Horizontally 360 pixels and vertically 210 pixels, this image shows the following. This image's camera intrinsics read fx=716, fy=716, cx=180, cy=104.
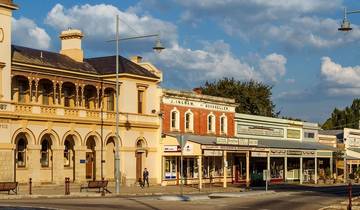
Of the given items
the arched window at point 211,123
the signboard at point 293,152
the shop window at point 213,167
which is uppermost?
the arched window at point 211,123

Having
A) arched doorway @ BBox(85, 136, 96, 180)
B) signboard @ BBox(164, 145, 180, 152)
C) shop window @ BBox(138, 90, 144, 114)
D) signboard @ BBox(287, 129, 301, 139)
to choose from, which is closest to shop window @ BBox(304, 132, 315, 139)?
signboard @ BBox(287, 129, 301, 139)

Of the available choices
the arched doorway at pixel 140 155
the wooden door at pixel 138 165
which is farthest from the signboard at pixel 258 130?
the wooden door at pixel 138 165

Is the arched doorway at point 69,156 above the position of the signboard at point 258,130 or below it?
below

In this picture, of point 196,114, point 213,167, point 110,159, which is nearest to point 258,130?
point 213,167

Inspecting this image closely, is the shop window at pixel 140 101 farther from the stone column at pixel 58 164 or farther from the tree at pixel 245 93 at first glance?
the tree at pixel 245 93

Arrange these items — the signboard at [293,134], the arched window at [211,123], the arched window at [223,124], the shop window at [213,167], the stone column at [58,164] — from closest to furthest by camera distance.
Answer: the stone column at [58,164] < the shop window at [213,167] < the arched window at [211,123] < the arched window at [223,124] < the signboard at [293,134]

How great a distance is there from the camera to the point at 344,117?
143 meters

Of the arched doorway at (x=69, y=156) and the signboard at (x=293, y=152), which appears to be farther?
the signboard at (x=293, y=152)

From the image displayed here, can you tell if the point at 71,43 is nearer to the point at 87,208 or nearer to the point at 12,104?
the point at 12,104

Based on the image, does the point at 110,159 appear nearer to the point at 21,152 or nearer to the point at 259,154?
the point at 21,152

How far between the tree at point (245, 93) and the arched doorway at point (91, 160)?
43691mm

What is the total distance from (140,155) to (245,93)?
41.1 metres

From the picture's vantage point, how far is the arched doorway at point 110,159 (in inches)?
2028

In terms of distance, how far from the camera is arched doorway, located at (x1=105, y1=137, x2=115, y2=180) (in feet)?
169
